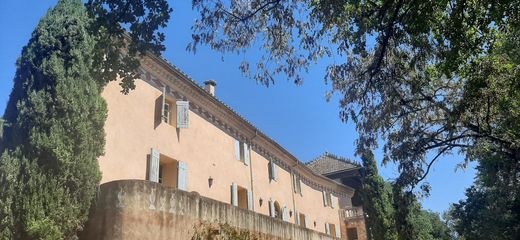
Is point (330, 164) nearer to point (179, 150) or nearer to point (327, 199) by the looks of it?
point (327, 199)

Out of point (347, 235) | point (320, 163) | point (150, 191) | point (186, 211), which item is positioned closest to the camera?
point (150, 191)

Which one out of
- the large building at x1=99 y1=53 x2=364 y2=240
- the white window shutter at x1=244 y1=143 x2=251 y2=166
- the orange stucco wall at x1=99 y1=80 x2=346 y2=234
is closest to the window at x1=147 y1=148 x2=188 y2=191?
the large building at x1=99 y1=53 x2=364 y2=240

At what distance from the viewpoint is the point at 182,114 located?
667 inches

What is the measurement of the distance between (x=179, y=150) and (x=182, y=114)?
135 centimetres

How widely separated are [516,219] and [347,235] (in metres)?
12.4

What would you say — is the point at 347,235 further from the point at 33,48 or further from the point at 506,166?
the point at 33,48

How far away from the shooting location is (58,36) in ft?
37.7

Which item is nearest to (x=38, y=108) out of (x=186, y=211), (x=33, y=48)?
(x=33, y=48)

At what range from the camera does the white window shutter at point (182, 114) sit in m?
16.8

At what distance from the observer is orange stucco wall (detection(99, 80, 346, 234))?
1389 cm

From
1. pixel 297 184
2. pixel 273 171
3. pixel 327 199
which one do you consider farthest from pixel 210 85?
pixel 327 199

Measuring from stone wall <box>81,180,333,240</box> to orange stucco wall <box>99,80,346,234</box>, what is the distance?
230cm

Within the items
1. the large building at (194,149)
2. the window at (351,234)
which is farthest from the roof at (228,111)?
the window at (351,234)

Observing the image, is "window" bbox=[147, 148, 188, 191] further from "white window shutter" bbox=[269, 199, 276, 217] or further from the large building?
"white window shutter" bbox=[269, 199, 276, 217]
